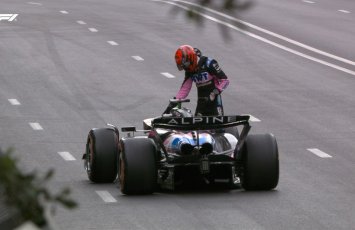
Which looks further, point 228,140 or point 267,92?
point 267,92

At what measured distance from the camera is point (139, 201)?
56.1 feet

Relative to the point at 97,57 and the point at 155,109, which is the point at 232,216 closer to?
the point at 155,109

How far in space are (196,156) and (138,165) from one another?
0.77 m

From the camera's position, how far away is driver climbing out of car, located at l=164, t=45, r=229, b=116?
60.2 ft

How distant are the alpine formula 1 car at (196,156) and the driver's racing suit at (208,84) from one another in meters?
0.92

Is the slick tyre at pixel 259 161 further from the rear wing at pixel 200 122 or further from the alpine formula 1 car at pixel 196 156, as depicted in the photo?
the rear wing at pixel 200 122

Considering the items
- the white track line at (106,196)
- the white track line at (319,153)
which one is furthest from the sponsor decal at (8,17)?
the white track line at (106,196)

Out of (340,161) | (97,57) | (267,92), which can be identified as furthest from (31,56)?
(340,161)

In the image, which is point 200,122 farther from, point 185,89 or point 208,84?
point 185,89

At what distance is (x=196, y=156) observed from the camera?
17031mm

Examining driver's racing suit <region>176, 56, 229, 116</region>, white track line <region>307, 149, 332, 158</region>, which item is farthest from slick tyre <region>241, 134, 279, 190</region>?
white track line <region>307, 149, 332, 158</region>

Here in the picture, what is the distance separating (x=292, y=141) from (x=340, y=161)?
7.78 feet

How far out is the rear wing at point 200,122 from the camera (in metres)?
17.2

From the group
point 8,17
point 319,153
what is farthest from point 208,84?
point 8,17
